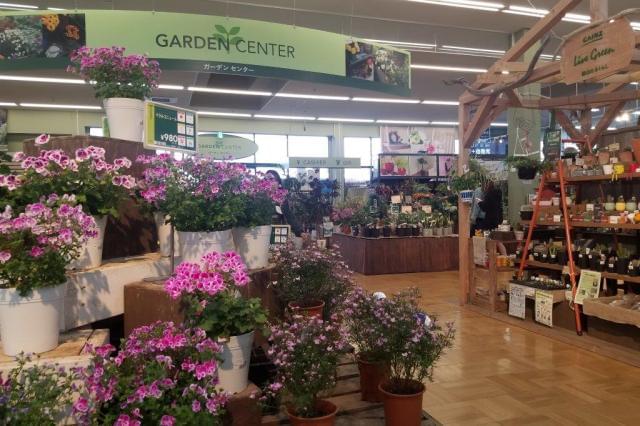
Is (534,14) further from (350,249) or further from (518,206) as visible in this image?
(350,249)

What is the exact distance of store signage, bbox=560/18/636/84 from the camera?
3258 millimetres

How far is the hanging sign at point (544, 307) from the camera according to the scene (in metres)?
5.05

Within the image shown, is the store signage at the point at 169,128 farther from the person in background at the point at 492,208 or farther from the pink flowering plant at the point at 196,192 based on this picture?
the person in background at the point at 492,208

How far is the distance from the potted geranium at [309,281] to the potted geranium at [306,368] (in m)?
0.77

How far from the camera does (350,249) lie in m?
9.33

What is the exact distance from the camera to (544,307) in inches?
201

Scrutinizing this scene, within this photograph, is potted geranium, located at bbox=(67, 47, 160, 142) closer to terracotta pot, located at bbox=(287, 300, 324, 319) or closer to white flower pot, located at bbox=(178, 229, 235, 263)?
white flower pot, located at bbox=(178, 229, 235, 263)

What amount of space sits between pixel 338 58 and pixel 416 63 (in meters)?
4.87

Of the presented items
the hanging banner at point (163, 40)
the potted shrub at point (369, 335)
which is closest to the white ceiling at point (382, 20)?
the hanging banner at point (163, 40)

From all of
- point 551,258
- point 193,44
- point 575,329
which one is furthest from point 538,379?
point 193,44

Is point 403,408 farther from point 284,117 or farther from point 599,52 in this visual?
point 284,117

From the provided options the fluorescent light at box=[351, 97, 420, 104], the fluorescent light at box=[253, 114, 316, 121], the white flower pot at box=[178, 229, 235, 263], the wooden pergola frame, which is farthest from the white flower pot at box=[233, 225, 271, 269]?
the fluorescent light at box=[253, 114, 316, 121]

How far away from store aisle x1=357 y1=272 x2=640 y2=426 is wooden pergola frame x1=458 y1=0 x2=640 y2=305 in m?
1.62

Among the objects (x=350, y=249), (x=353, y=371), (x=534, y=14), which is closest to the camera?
(x=353, y=371)
